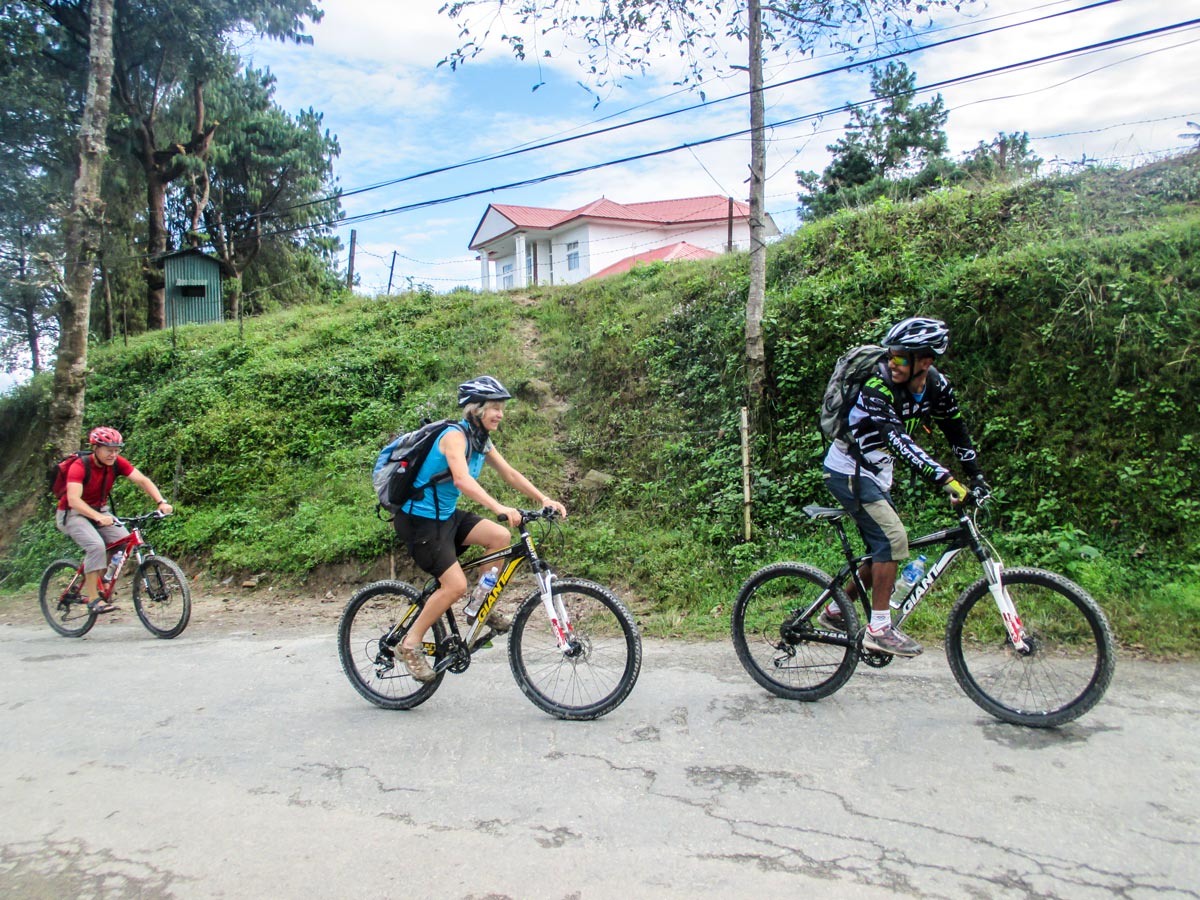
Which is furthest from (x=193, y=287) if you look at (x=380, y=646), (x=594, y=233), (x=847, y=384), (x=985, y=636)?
(x=985, y=636)

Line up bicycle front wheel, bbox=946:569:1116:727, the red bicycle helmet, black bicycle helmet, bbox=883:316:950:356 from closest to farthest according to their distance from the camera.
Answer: bicycle front wheel, bbox=946:569:1116:727, black bicycle helmet, bbox=883:316:950:356, the red bicycle helmet

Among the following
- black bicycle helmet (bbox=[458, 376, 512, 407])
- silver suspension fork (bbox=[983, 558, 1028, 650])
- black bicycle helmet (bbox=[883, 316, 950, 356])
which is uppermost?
black bicycle helmet (bbox=[883, 316, 950, 356])

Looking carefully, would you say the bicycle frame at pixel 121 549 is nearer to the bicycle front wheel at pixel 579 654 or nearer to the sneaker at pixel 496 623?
the sneaker at pixel 496 623

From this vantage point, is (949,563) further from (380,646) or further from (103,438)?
(103,438)

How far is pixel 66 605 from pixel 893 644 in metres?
→ 8.18

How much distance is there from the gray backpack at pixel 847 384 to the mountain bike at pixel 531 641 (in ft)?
5.49

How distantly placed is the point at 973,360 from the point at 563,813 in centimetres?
608

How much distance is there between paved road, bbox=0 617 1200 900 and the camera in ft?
9.85

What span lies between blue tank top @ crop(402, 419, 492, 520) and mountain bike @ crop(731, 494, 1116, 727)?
76.4 inches

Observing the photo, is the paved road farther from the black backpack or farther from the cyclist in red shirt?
the cyclist in red shirt

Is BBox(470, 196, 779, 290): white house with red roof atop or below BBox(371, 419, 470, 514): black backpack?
atop

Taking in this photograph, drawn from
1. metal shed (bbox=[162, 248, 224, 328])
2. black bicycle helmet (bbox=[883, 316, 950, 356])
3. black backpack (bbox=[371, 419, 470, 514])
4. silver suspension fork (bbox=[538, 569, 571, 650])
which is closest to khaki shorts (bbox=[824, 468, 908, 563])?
black bicycle helmet (bbox=[883, 316, 950, 356])

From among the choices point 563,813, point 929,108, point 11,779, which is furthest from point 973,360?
point 929,108

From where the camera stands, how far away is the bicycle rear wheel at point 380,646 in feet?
16.5
